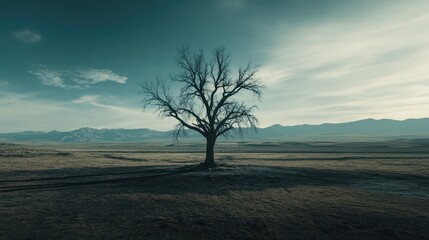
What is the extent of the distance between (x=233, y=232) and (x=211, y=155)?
25.4 metres

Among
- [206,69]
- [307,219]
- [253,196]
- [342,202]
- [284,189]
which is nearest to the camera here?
[307,219]

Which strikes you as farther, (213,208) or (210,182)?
(210,182)

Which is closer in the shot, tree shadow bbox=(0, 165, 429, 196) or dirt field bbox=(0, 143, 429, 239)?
dirt field bbox=(0, 143, 429, 239)

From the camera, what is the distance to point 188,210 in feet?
62.1

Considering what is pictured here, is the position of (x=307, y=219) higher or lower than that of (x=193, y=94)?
lower

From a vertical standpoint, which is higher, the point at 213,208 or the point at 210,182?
the point at 210,182

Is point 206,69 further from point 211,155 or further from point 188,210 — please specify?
point 188,210

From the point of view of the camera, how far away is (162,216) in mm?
17594

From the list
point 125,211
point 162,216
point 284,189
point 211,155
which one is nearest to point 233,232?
point 162,216

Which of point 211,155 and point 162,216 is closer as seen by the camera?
point 162,216

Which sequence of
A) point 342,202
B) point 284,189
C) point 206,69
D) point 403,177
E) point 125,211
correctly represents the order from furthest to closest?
point 206,69
point 403,177
point 284,189
point 342,202
point 125,211

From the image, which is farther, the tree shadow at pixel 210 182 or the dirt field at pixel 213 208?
the tree shadow at pixel 210 182

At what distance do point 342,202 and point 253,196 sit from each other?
19.7ft

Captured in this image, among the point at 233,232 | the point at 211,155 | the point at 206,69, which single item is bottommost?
the point at 233,232
